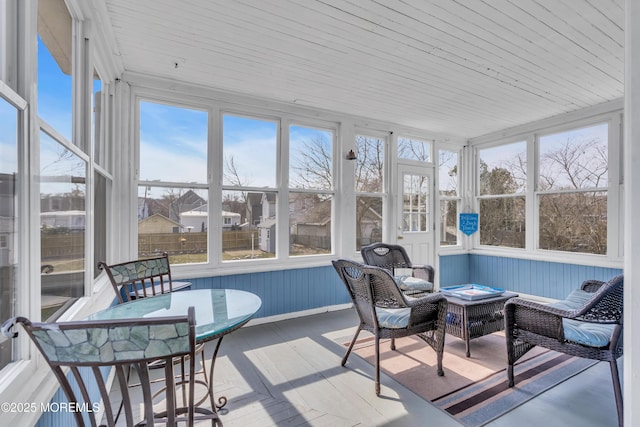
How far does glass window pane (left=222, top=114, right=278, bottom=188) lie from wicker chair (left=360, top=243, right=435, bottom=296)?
1.46 m

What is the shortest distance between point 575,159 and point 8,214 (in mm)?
5610

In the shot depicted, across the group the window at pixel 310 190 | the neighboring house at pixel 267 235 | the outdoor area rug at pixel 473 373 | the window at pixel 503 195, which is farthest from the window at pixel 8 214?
the window at pixel 503 195

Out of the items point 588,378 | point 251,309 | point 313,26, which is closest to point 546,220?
point 588,378

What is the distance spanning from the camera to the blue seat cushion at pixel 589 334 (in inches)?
79.1

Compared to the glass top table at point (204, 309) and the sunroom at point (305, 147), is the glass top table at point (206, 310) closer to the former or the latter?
the glass top table at point (204, 309)

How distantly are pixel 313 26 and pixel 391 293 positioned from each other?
2.03 m

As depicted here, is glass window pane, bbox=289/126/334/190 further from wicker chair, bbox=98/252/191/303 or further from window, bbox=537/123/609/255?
window, bbox=537/123/609/255

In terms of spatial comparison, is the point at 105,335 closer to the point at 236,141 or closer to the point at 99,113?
the point at 99,113

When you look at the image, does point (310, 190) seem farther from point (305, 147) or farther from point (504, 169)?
point (504, 169)

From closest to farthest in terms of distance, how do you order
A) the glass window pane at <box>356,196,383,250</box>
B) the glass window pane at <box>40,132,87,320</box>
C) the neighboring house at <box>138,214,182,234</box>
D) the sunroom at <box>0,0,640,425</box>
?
1. the sunroom at <box>0,0,640,425</box>
2. the glass window pane at <box>40,132,87,320</box>
3. the neighboring house at <box>138,214,182,234</box>
4. the glass window pane at <box>356,196,383,250</box>

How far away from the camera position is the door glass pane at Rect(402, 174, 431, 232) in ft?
16.2

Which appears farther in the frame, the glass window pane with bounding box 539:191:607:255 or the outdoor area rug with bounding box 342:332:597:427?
the glass window pane with bounding box 539:191:607:255

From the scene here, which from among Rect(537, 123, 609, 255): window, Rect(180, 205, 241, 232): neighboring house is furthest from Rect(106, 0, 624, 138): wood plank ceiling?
Rect(180, 205, 241, 232): neighboring house

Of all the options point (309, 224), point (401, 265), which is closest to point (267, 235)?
point (309, 224)
